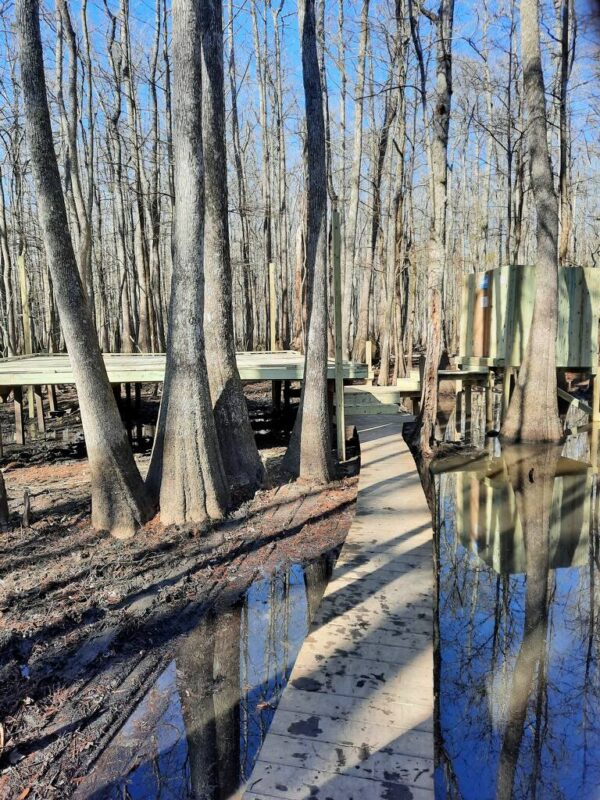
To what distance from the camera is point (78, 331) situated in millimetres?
6430

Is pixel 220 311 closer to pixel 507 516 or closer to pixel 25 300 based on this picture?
pixel 507 516

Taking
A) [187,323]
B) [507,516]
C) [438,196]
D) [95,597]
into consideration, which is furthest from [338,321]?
[95,597]

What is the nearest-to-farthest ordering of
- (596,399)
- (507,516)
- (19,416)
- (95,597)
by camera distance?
1. (95,597)
2. (507,516)
3. (19,416)
4. (596,399)

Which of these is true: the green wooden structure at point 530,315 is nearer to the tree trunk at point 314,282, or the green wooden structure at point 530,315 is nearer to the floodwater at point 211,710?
the tree trunk at point 314,282

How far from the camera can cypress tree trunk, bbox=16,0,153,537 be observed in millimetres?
6074

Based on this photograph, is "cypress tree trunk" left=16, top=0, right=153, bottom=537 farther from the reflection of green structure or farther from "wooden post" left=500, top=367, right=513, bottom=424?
"wooden post" left=500, top=367, right=513, bottom=424

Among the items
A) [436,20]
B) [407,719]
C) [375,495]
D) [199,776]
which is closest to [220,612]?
[199,776]

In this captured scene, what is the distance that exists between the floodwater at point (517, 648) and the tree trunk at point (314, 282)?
188 cm

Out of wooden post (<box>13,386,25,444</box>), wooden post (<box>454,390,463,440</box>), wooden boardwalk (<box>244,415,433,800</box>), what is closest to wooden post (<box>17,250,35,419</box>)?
wooden post (<box>13,386,25,444</box>)

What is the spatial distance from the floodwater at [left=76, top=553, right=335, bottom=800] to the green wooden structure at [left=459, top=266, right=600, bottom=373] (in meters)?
10.3

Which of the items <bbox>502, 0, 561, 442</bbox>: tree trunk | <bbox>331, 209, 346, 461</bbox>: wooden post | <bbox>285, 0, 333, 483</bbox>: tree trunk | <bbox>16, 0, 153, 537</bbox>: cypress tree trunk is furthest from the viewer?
<bbox>502, 0, 561, 442</bbox>: tree trunk

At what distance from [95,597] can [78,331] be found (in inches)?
111

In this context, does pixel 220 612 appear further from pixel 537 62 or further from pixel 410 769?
pixel 537 62

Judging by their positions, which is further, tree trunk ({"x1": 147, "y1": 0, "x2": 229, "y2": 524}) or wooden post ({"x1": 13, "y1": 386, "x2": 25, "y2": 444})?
wooden post ({"x1": 13, "y1": 386, "x2": 25, "y2": 444})
